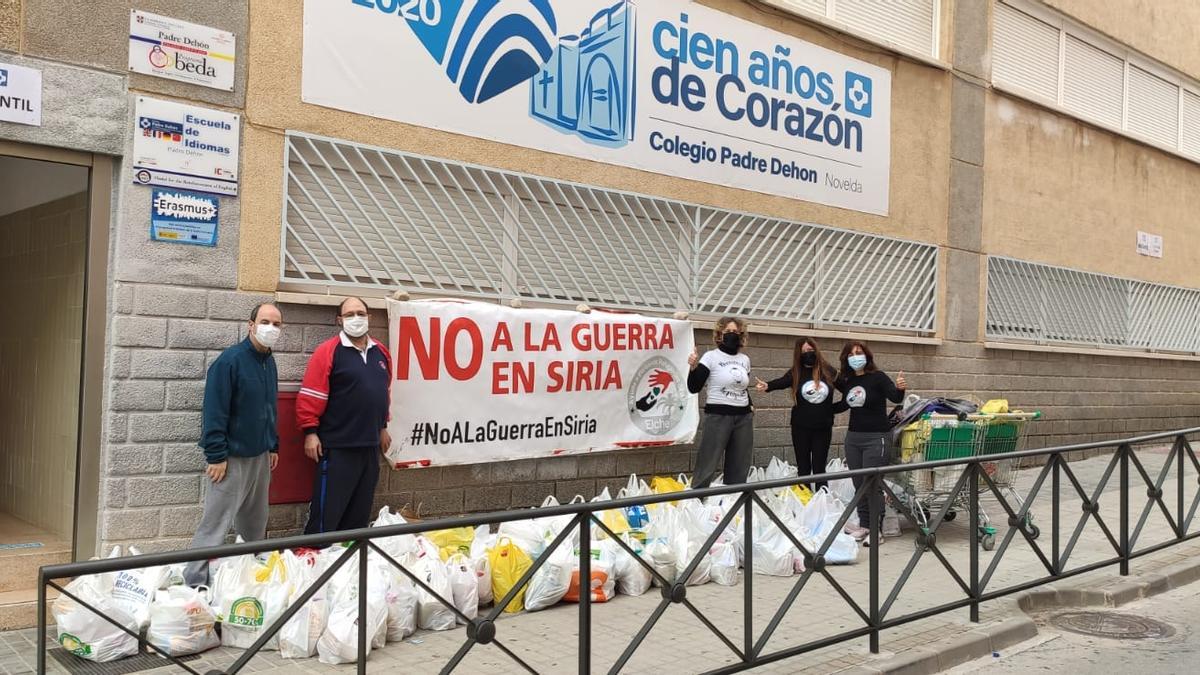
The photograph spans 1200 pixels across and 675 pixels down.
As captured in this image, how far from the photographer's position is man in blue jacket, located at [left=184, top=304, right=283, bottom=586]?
17.9 ft

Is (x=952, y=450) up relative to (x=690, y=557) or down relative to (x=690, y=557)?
up

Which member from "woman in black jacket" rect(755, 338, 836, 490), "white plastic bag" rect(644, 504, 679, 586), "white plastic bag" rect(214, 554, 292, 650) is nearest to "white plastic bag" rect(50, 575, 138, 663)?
"white plastic bag" rect(214, 554, 292, 650)

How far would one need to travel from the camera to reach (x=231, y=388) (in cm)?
A: 552

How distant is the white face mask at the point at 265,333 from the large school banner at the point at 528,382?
1.01 meters

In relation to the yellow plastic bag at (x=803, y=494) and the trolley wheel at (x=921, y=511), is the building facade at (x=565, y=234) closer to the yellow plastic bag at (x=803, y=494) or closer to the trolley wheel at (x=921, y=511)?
the yellow plastic bag at (x=803, y=494)

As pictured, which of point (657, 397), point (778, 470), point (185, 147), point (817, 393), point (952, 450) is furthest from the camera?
point (778, 470)

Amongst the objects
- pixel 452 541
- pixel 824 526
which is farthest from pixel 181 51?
pixel 824 526

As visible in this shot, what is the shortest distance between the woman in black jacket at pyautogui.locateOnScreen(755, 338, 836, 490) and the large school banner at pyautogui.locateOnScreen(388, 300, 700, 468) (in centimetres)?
88

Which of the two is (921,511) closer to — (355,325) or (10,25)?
(355,325)

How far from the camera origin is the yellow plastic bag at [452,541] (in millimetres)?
5875

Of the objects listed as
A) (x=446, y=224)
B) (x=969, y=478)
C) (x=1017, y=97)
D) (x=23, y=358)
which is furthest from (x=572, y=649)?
(x=1017, y=97)

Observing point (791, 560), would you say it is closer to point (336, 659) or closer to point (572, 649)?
point (572, 649)

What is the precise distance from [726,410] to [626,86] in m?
2.87

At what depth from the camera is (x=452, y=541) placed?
6.08 metres
